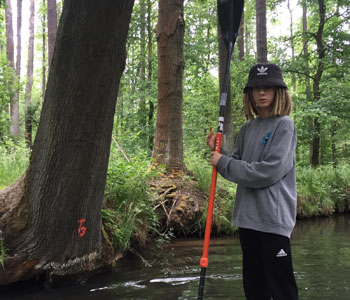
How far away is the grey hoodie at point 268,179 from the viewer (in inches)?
85.0

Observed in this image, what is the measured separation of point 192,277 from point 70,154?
205 cm

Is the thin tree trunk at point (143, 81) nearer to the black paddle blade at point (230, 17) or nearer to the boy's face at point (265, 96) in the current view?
the black paddle blade at point (230, 17)

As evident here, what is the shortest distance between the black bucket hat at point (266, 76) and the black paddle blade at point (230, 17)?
0.79 metres

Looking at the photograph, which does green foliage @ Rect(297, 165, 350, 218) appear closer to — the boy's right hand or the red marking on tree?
the red marking on tree

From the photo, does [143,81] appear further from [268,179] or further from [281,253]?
[281,253]

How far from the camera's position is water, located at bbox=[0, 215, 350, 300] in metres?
3.29

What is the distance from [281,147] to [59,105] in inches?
78.6

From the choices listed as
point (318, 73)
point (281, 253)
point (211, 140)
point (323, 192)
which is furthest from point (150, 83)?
point (281, 253)

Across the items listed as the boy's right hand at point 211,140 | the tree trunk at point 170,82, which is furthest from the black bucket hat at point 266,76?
the tree trunk at point 170,82

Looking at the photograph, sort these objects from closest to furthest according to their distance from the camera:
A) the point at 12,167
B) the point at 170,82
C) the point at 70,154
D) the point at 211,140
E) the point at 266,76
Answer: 1. the point at 266,76
2. the point at 211,140
3. the point at 70,154
4. the point at 12,167
5. the point at 170,82

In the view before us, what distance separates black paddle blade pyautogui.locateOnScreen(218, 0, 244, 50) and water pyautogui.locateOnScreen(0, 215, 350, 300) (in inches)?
99.3

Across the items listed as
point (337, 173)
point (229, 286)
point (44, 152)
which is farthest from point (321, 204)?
point (44, 152)

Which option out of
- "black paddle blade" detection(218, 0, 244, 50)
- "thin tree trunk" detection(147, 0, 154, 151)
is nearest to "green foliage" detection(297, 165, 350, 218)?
"thin tree trunk" detection(147, 0, 154, 151)

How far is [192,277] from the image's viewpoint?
3914 mm
